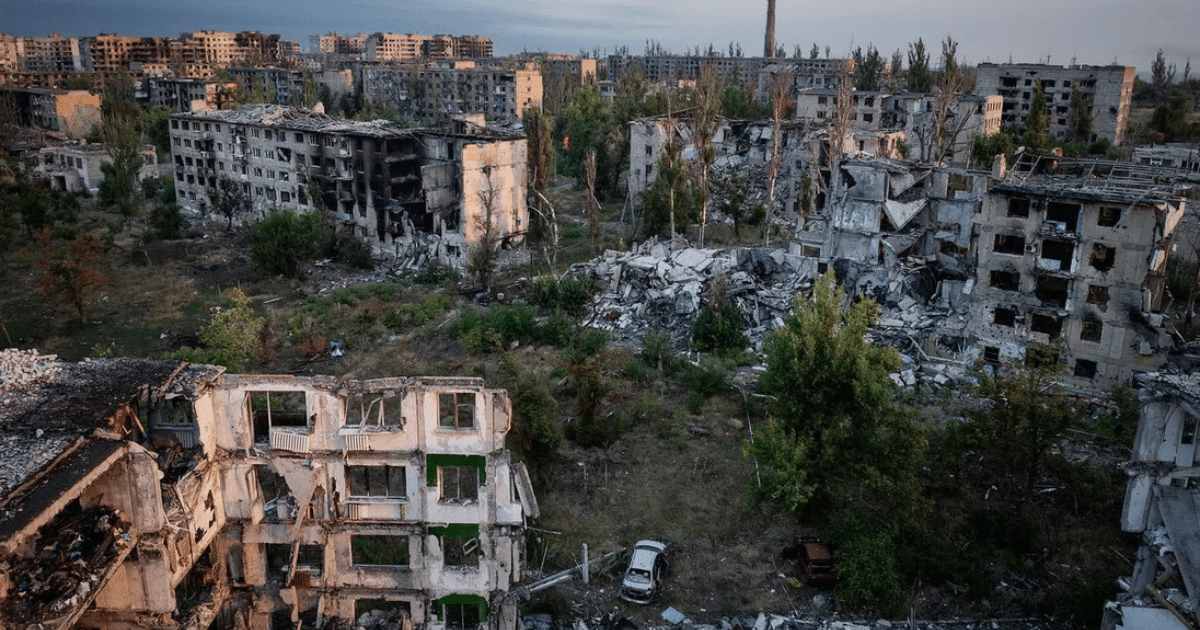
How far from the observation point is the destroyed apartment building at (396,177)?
43.8m

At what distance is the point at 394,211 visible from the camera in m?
44.9

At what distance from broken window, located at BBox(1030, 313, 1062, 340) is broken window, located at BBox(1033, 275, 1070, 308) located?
1.40 feet

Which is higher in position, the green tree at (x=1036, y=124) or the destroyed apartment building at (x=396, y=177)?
the green tree at (x=1036, y=124)

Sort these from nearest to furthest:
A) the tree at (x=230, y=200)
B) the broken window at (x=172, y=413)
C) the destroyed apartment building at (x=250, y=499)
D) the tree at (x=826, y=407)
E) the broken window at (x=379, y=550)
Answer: the destroyed apartment building at (x=250, y=499) → the broken window at (x=172, y=413) → the broken window at (x=379, y=550) → the tree at (x=826, y=407) → the tree at (x=230, y=200)

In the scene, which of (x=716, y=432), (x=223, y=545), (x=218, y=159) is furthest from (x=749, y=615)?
(x=218, y=159)

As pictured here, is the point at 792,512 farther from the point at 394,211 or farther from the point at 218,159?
the point at 218,159

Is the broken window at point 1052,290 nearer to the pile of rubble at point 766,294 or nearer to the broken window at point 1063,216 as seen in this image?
the broken window at point 1063,216

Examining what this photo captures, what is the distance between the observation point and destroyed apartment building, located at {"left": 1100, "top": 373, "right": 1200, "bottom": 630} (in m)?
13.5

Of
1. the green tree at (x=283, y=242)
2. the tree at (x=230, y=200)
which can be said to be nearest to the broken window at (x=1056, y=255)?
the green tree at (x=283, y=242)

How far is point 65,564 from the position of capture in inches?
489

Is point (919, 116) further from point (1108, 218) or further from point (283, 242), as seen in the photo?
point (283, 242)

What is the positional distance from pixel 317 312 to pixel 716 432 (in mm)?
19004

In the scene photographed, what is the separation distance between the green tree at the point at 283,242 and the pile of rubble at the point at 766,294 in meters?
13.5

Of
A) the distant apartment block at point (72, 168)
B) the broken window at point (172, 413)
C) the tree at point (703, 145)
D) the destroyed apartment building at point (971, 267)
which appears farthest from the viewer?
the distant apartment block at point (72, 168)
